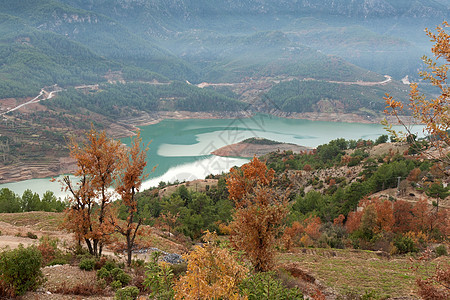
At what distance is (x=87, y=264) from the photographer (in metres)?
7.55

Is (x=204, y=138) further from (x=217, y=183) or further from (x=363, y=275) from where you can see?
(x=363, y=275)

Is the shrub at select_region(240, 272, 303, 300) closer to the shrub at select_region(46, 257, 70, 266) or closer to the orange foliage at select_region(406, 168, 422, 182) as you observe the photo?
the shrub at select_region(46, 257, 70, 266)

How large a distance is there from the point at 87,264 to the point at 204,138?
58623 millimetres

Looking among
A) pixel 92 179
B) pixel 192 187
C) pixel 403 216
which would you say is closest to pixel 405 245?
pixel 403 216

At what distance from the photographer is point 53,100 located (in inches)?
3105

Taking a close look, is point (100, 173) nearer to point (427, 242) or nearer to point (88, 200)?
point (88, 200)

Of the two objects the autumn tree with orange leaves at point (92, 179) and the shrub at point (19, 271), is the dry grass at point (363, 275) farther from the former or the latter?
the shrub at point (19, 271)

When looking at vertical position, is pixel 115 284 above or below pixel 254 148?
below

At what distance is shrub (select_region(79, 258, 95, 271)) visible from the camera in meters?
7.48

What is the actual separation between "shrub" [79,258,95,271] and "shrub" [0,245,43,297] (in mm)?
1498

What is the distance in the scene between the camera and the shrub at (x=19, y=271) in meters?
5.57

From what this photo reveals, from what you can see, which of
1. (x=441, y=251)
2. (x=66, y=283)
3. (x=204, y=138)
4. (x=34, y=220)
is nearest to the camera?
(x=66, y=283)

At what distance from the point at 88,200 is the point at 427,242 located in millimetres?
14002

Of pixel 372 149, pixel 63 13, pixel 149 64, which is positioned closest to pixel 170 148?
pixel 372 149
